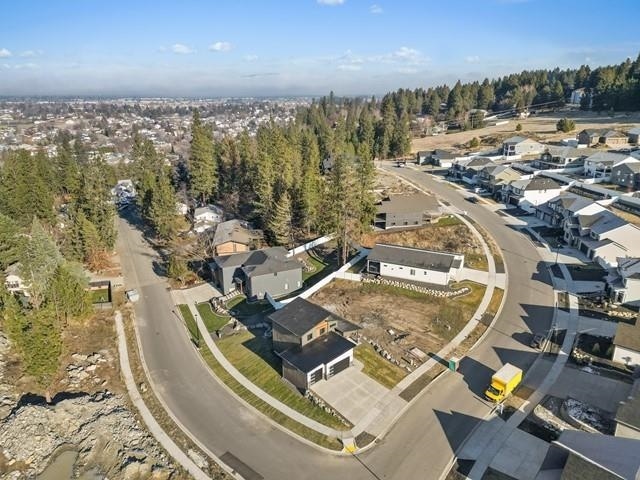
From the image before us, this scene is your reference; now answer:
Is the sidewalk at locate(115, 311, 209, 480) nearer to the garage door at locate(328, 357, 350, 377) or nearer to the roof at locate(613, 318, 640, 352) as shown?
the garage door at locate(328, 357, 350, 377)

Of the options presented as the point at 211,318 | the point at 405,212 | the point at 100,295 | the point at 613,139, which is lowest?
the point at 100,295

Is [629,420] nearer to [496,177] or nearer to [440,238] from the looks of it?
[440,238]

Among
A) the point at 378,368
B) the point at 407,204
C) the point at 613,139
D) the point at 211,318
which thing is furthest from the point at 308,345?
the point at 613,139

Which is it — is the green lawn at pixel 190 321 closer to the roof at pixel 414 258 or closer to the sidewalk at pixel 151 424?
the sidewalk at pixel 151 424

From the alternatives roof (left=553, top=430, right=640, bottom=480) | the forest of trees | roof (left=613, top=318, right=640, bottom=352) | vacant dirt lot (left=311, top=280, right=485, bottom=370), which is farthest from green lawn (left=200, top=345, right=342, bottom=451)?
the forest of trees

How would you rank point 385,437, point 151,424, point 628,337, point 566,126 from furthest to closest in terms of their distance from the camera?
point 566,126, point 628,337, point 151,424, point 385,437

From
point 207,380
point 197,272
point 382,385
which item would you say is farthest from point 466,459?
point 197,272
